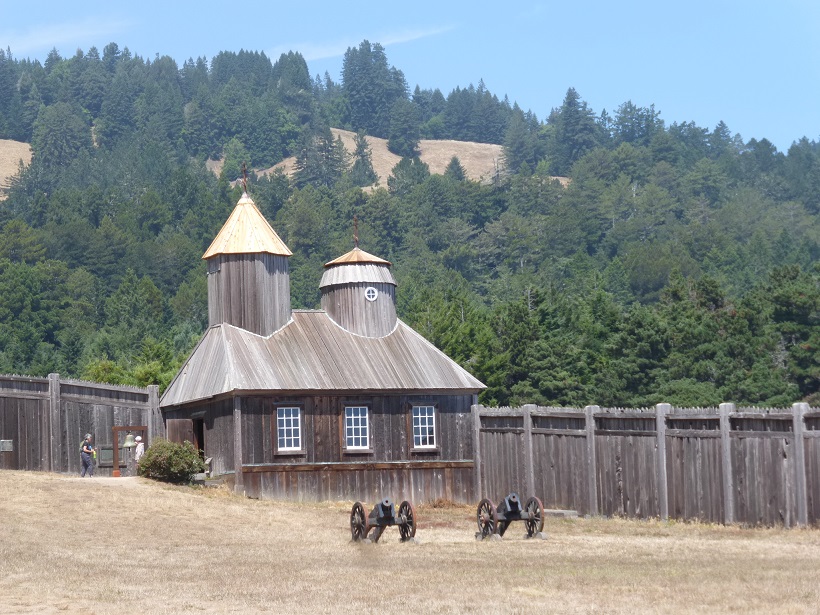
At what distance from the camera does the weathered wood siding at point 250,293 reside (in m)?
41.8

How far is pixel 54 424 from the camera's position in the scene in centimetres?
3884

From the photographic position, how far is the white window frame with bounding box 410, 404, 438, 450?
41.4 metres

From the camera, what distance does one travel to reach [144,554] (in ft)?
85.5

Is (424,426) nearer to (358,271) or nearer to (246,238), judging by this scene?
(358,271)

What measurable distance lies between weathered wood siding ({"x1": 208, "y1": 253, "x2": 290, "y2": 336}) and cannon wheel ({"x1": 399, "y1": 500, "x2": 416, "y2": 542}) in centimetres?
1477

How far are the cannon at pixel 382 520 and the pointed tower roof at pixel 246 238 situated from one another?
49.9 feet

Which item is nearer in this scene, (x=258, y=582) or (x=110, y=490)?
(x=258, y=582)

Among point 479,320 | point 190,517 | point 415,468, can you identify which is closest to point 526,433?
→ point 415,468

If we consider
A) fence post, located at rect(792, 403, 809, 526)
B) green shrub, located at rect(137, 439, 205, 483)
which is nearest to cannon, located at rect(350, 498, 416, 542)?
fence post, located at rect(792, 403, 809, 526)

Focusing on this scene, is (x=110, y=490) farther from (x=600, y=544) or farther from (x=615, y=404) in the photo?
(x=615, y=404)

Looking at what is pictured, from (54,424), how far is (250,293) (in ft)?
22.3

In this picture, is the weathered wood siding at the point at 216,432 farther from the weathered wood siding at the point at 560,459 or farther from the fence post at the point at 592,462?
the fence post at the point at 592,462

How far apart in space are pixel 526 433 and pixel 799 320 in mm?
48116

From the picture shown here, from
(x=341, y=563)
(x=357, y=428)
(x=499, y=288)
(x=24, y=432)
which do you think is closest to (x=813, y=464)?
(x=341, y=563)
